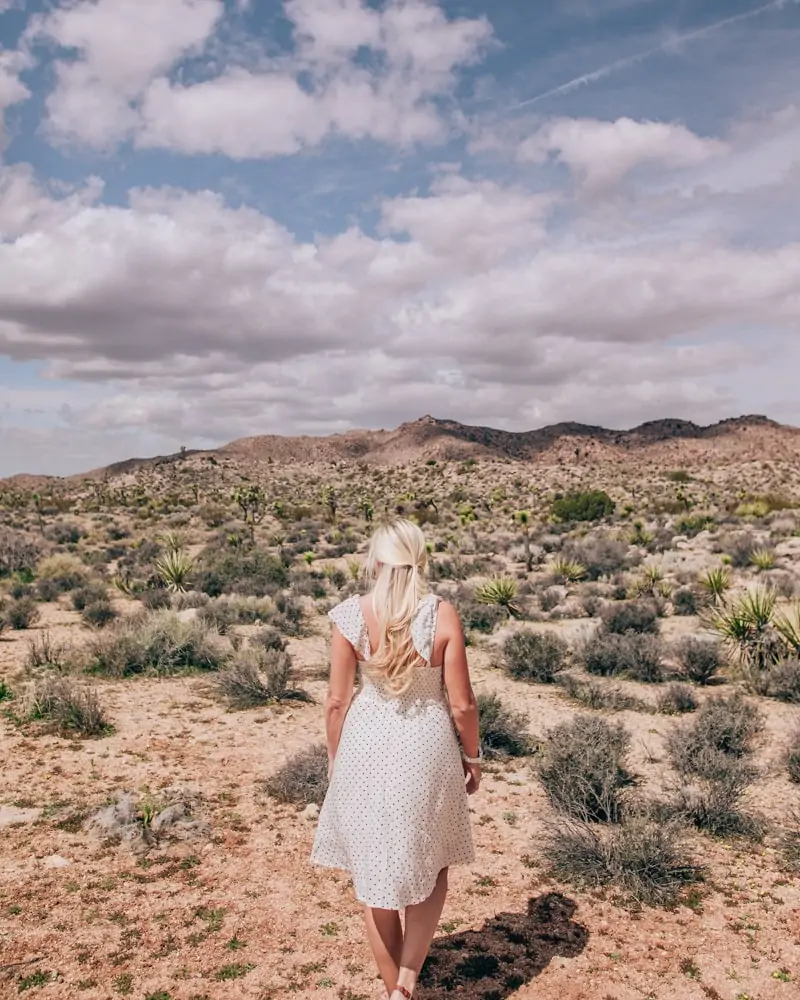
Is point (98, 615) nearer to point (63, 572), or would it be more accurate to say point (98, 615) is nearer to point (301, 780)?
point (63, 572)

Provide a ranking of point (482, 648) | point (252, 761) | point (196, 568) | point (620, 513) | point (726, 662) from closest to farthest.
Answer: point (252, 761)
point (726, 662)
point (482, 648)
point (196, 568)
point (620, 513)

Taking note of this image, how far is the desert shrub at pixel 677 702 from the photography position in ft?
31.8

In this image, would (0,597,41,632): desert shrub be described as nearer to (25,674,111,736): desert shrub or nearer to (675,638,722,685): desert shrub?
(25,674,111,736): desert shrub

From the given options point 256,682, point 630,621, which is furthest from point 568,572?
point 256,682

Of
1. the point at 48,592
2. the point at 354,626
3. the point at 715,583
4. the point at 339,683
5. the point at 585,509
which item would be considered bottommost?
the point at 48,592

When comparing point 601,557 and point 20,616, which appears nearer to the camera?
point 20,616

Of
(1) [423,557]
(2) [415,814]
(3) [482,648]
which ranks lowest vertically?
(3) [482,648]

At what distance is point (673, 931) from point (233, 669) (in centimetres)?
688

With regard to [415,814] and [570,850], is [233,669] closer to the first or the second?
[570,850]

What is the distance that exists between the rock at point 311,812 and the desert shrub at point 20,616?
32.5 feet

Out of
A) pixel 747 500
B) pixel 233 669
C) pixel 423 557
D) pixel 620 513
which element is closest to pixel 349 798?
pixel 423 557

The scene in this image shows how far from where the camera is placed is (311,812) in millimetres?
6445

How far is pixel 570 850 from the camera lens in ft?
18.4

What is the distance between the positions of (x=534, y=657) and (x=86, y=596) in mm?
10575
